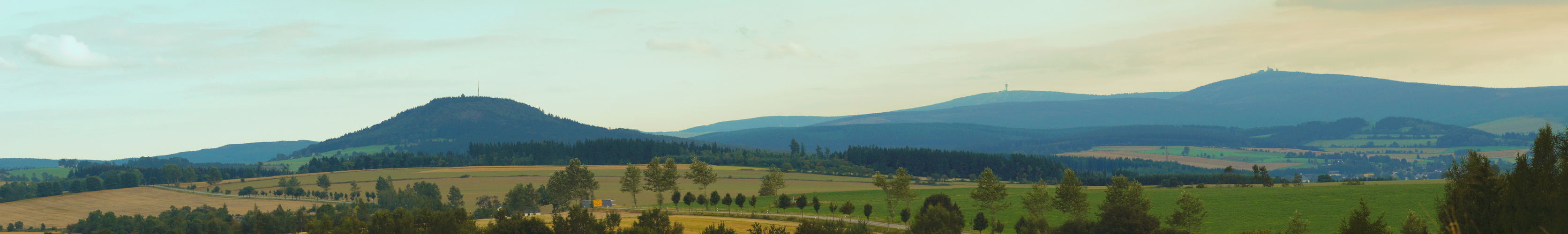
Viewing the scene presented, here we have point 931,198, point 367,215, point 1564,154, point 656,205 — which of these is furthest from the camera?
point 367,215

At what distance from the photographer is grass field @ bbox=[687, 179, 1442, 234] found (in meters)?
96.5

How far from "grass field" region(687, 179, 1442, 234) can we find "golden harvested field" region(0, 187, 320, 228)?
109 metres

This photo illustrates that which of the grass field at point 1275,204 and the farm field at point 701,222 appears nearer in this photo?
the farm field at point 701,222

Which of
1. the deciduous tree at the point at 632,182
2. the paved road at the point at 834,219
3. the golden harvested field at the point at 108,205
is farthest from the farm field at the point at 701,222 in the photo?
the golden harvested field at the point at 108,205

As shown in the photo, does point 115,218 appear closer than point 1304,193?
No

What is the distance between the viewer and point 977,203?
401ft

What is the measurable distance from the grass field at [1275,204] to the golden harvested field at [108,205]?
10853 centimetres

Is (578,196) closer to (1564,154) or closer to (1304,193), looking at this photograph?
(1304,193)

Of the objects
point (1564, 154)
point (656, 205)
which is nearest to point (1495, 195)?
point (1564, 154)

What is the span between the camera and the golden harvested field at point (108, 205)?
165m

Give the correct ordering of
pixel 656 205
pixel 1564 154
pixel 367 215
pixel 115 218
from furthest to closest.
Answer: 1. pixel 115 218
2. pixel 367 215
3. pixel 656 205
4. pixel 1564 154

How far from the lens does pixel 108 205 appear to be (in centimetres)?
17762

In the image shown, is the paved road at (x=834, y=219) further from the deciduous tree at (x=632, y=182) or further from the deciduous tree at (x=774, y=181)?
the deciduous tree at (x=774, y=181)

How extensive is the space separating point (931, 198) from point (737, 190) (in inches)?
2062
